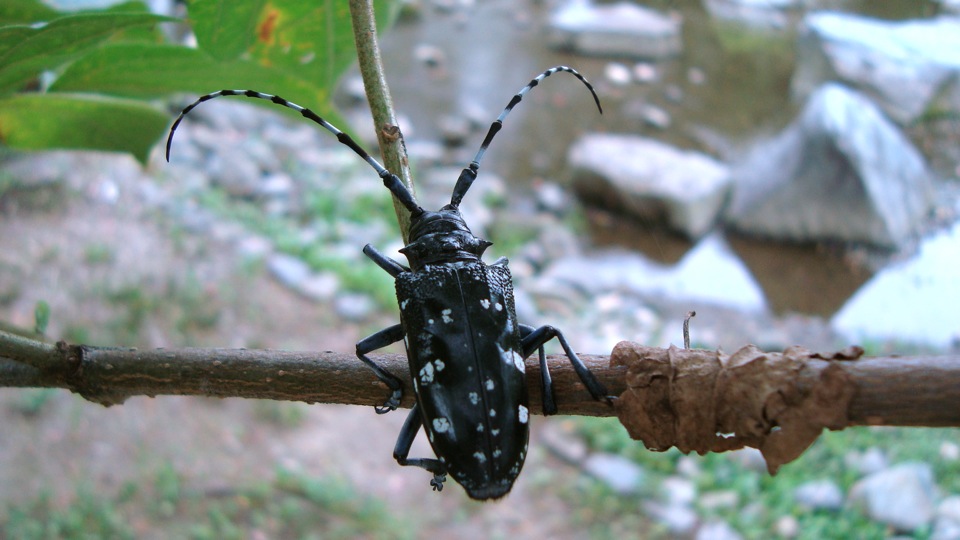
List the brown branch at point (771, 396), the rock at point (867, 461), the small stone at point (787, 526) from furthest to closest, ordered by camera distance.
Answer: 1. the rock at point (867, 461)
2. the small stone at point (787, 526)
3. the brown branch at point (771, 396)

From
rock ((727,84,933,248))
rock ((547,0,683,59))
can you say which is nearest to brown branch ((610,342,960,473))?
rock ((727,84,933,248))

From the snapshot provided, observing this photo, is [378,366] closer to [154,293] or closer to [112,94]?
[112,94]

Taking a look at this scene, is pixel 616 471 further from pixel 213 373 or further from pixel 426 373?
pixel 213 373

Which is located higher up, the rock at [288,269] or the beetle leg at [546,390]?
the beetle leg at [546,390]

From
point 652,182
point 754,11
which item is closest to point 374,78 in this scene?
point 652,182

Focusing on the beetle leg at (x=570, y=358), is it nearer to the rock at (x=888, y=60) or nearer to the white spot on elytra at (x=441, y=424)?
the white spot on elytra at (x=441, y=424)

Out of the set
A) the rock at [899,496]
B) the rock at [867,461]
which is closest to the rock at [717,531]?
the rock at [899,496]

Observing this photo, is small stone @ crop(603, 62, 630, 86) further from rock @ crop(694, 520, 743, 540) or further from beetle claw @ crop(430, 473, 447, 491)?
beetle claw @ crop(430, 473, 447, 491)

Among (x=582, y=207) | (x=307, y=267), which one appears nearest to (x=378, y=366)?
(x=307, y=267)
